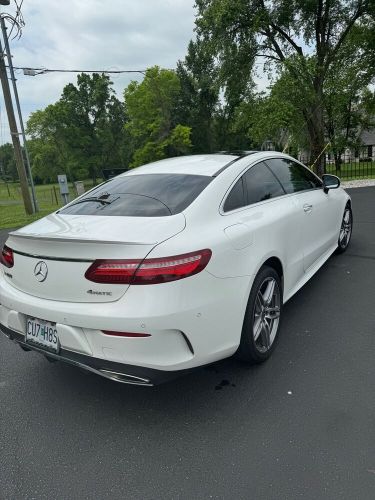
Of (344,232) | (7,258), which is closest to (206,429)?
(7,258)

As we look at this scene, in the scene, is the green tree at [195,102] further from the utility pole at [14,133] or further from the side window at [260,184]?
the side window at [260,184]

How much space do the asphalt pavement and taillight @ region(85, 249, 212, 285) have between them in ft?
3.10

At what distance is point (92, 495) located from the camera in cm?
190

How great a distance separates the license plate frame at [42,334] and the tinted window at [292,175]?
2.32 meters

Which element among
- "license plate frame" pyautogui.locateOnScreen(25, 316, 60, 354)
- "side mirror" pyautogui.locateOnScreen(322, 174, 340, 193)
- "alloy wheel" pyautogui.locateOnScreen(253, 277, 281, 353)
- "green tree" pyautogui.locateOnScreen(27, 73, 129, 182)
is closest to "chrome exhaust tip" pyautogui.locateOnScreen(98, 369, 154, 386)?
"license plate frame" pyautogui.locateOnScreen(25, 316, 60, 354)

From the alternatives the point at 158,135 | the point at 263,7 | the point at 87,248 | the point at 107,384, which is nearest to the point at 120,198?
the point at 87,248

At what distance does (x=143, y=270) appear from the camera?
2.05 meters

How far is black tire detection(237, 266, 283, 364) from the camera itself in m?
2.60

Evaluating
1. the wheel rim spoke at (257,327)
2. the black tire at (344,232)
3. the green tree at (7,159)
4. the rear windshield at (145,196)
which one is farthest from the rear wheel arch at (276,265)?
the green tree at (7,159)

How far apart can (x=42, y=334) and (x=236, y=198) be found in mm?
1591

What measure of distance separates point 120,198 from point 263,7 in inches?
641

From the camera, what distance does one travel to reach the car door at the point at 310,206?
3680 mm

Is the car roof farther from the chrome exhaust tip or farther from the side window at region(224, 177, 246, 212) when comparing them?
the chrome exhaust tip

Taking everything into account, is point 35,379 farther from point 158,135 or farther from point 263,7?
point 158,135
